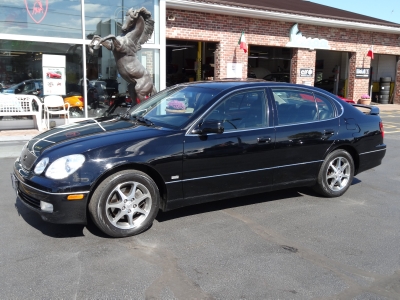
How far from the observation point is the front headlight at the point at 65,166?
3936mm

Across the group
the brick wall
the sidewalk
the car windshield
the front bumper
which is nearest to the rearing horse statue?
the sidewalk

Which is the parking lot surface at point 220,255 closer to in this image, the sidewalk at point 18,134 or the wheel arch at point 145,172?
the wheel arch at point 145,172

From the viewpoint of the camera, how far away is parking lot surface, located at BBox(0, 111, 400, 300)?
329 cm

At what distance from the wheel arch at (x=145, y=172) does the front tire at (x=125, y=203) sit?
45mm

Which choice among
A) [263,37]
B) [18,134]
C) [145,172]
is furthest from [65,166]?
[263,37]

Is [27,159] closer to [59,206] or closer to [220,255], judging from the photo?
[59,206]

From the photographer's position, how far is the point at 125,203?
4.19m

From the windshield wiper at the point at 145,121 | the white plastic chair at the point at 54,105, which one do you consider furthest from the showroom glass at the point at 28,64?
the windshield wiper at the point at 145,121

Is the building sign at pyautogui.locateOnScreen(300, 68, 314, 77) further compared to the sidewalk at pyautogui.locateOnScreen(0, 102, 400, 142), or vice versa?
the building sign at pyautogui.locateOnScreen(300, 68, 314, 77)

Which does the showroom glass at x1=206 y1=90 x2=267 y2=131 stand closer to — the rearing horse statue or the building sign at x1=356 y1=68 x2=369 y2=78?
the rearing horse statue

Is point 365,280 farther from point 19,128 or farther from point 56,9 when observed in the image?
point 56,9

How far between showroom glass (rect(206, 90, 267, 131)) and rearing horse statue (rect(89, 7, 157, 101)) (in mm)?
5630

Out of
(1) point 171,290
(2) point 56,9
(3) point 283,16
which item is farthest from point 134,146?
(3) point 283,16

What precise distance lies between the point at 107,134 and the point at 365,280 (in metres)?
2.84
